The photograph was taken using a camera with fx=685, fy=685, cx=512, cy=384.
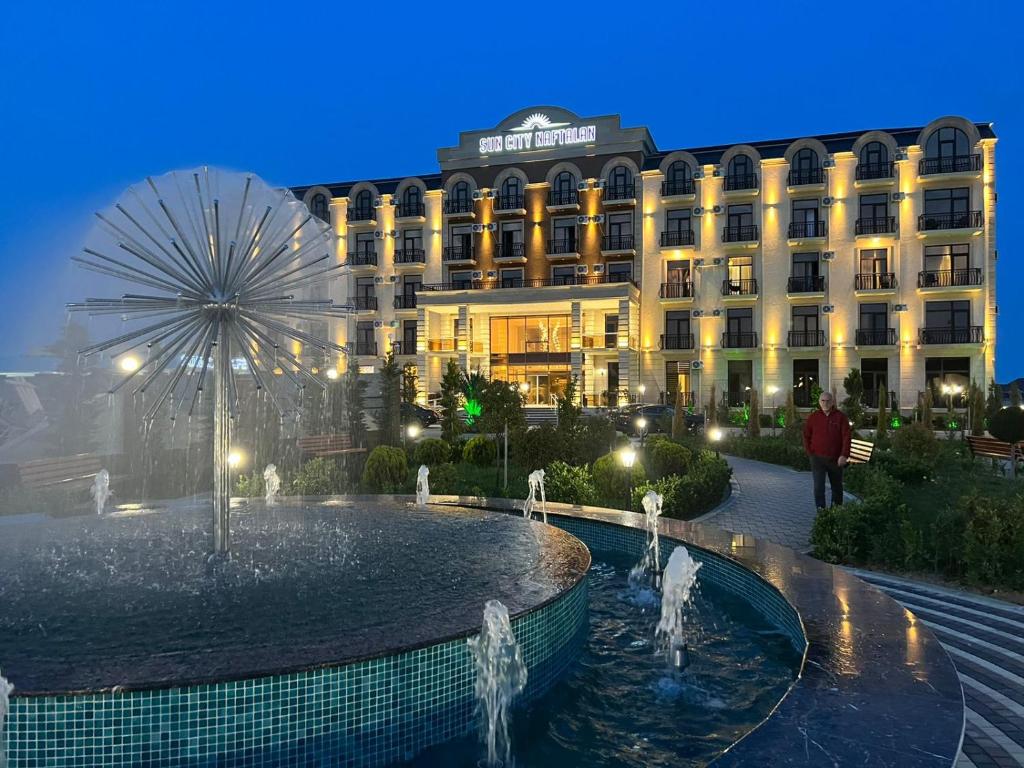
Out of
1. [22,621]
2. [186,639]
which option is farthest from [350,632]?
[22,621]

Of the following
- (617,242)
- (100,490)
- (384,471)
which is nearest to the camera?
(100,490)

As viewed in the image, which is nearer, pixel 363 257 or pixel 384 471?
pixel 384 471

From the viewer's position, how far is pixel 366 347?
4112cm

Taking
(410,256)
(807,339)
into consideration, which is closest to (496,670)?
(807,339)

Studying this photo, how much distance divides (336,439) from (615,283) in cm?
2276

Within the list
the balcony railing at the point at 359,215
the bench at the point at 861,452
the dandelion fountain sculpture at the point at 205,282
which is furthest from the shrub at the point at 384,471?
the balcony railing at the point at 359,215

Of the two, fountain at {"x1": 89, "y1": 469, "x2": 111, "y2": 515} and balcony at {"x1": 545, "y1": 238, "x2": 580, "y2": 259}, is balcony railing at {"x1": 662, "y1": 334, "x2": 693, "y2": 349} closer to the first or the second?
balcony at {"x1": 545, "y1": 238, "x2": 580, "y2": 259}

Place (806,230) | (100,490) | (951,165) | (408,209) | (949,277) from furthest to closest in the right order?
(408,209) < (806,230) < (949,277) < (951,165) < (100,490)

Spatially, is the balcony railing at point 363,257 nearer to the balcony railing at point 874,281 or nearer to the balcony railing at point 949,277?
the balcony railing at point 874,281

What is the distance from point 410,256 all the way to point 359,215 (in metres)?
4.21

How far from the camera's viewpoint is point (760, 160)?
3469cm

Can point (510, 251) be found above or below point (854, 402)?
above

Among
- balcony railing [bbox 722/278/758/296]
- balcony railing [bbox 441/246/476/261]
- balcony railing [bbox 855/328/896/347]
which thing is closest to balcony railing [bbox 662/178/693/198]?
balcony railing [bbox 722/278/758/296]

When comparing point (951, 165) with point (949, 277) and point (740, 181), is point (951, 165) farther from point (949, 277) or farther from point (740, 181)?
point (740, 181)
